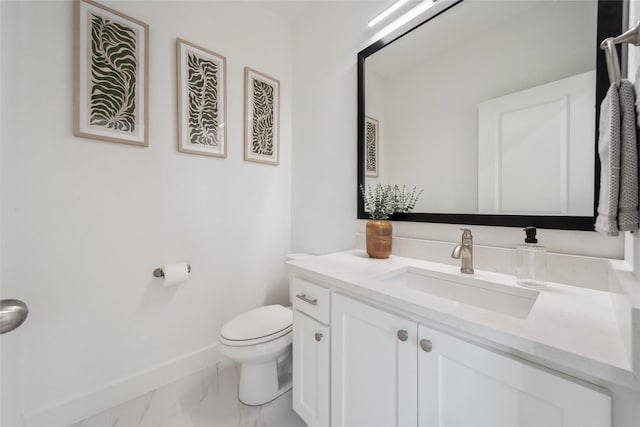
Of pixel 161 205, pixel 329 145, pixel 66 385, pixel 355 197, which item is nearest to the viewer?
pixel 66 385

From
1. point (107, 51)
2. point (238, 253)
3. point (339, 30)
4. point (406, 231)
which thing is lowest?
point (238, 253)

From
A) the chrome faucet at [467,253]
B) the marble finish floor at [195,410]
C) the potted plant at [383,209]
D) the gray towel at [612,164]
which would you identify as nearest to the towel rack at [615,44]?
the gray towel at [612,164]

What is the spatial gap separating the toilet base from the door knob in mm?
1107

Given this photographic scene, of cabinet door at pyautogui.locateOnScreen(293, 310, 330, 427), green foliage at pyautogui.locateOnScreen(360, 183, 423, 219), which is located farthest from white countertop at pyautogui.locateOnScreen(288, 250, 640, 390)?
green foliage at pyautogui.locateOnScreen(360, 183, 423, 219)

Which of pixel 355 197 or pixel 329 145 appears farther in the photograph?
pixel 329 145

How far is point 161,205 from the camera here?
149 cm

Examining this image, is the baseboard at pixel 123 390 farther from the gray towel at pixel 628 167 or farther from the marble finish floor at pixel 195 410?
the gray towel at pixel 628 167

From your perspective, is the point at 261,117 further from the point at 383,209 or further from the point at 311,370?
the point at 311,370

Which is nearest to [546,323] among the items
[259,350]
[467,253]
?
→ [467,253]

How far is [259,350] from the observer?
127 cm

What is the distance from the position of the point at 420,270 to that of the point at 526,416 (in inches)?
22.8

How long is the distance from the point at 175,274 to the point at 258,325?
58cm

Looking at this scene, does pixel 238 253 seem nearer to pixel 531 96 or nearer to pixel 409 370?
pixel 409 370

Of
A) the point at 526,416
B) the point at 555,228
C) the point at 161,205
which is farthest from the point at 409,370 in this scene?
the point at 161,205
